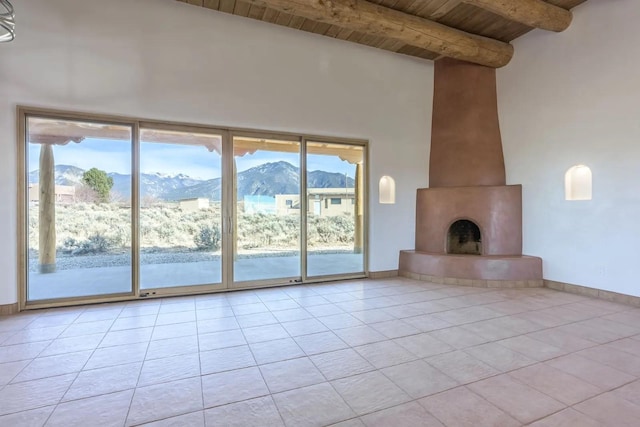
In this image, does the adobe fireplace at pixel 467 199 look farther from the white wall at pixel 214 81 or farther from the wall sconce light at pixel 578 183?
the wall sconce light at pixel 578 183

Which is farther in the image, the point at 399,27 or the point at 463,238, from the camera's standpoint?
the point at 463,238

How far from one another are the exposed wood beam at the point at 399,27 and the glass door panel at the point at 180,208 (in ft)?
6.65

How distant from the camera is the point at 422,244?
5.54 metres

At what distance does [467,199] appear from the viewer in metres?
5.16

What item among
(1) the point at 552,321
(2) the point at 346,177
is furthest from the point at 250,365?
(2) the point at 346,177

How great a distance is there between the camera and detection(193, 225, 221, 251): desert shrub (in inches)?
176

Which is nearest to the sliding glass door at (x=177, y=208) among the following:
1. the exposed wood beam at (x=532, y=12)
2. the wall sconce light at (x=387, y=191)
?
the wall sconce light at (x=387, y=191)

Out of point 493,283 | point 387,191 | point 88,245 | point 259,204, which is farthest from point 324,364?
point 387,191

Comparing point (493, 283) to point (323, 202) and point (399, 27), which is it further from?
point (399, 27)

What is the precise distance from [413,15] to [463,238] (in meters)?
3.61

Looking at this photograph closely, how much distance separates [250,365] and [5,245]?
3264 mm

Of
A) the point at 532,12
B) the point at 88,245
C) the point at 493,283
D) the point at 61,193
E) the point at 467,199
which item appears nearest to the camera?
the point at 61,193

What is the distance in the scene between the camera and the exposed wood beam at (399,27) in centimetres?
365

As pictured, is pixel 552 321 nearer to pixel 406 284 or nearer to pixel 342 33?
pixel 406 284
